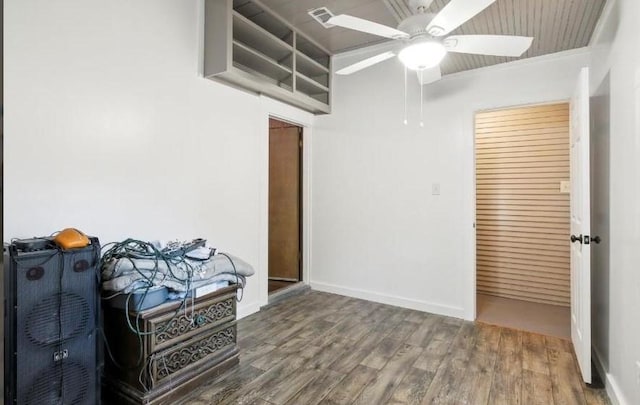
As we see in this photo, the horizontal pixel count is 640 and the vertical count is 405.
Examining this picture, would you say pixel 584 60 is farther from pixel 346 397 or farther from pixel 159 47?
pixel 159 47

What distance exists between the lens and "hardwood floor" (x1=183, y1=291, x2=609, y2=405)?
2.02m

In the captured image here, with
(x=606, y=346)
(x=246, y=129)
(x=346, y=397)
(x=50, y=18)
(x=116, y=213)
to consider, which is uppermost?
(x=50, y=18)

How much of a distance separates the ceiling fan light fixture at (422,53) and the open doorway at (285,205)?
2.22 m

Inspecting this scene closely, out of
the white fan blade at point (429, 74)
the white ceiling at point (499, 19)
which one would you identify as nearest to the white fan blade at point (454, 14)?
the white ceiling at point (499, 19)

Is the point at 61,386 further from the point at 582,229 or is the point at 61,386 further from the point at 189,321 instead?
the point at 582,229

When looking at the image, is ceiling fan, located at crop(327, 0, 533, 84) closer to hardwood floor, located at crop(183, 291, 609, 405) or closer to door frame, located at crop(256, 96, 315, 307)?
door frame, located at crop(256, 96, 315, 307)

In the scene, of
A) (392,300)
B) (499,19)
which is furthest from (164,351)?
(499,19)

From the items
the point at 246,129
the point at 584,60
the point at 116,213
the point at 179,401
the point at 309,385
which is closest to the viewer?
the point at 179,401

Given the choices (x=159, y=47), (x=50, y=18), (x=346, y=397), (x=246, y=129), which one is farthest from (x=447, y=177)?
(x=50, y=18)

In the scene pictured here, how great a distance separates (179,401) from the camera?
1948 mm

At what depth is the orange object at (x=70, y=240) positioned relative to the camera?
1.63 m

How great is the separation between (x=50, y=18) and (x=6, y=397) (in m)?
1.92

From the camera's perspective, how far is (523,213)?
A: 154 inches

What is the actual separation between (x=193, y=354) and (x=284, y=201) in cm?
244
